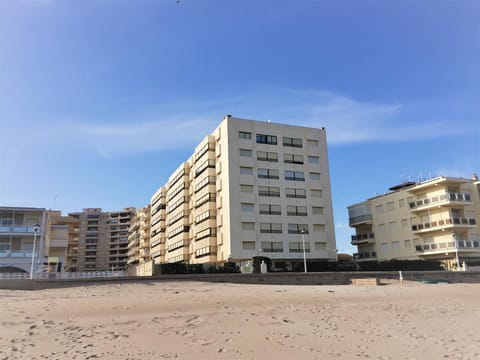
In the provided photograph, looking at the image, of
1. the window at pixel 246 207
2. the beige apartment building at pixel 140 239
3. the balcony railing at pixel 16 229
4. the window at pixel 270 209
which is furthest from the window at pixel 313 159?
the beige apartment building at pixel 140 239

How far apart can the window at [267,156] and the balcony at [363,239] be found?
21.4 m

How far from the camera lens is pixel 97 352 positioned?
39.0 ft

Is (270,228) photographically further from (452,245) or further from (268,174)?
(452,245)

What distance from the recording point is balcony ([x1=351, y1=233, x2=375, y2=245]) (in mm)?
69562

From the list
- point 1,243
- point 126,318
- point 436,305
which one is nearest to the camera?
point 126,318

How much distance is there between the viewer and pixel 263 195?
6038cm

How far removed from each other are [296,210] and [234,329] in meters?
47.2

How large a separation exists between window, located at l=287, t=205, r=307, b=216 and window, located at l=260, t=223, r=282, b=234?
2.84 metres

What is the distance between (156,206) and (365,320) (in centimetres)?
8950

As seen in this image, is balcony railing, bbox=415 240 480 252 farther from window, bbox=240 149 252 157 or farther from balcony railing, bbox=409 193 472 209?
window, bbox=240 149 252 157

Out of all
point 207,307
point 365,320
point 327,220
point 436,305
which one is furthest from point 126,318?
point 327,220

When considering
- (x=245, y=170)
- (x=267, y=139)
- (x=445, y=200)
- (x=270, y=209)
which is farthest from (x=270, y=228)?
(x=445, y=200)

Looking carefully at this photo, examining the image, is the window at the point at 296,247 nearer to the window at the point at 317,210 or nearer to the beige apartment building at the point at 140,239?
the window at the point at 317,210

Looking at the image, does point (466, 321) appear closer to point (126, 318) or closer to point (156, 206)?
point (126, 318)
